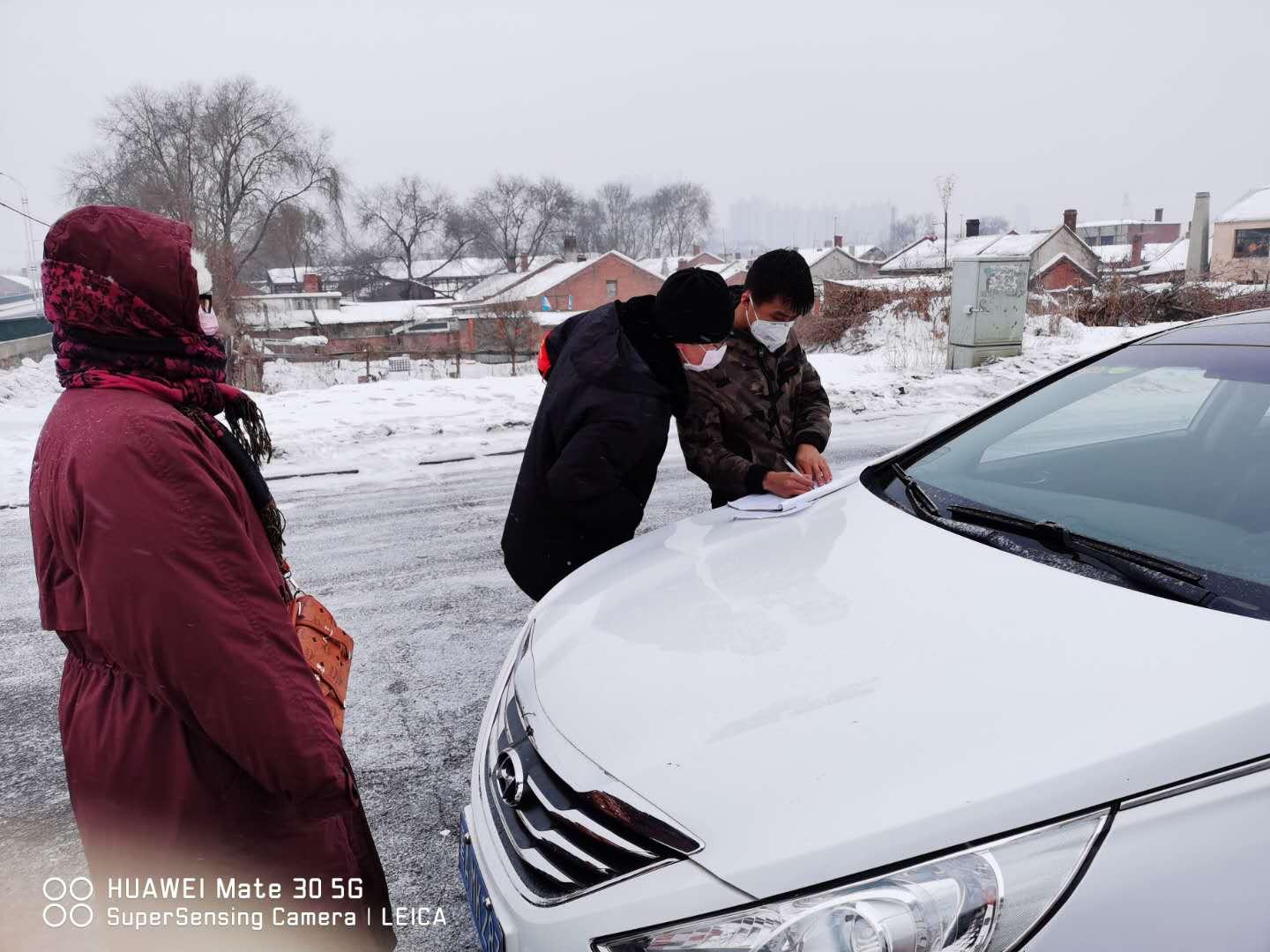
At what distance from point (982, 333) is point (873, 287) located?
8917mm

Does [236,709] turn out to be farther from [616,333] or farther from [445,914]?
[616,333]

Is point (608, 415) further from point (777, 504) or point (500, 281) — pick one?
point (500, 281)

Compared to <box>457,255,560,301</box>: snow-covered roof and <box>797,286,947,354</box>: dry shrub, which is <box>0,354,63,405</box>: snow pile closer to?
<box>797,286,947,354</box>: dry shrub

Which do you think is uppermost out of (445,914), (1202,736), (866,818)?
(1202,736)

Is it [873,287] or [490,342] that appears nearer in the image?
[873,287]

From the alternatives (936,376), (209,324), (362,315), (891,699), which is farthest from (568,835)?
(362,315)

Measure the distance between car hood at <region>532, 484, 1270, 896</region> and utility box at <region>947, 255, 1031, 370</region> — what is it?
12454mm

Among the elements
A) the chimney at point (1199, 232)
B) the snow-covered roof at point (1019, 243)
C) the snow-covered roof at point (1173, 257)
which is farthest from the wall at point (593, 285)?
the snow-covered roof at point (1173, 257)

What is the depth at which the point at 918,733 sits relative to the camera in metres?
1.37

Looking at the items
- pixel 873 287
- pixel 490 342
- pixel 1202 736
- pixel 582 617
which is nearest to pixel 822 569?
pixel 582 617

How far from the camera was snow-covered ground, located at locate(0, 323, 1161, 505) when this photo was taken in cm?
820

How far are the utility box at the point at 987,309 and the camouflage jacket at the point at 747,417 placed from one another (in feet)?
35.5

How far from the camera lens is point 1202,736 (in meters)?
1.26

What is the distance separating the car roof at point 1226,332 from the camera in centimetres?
244
